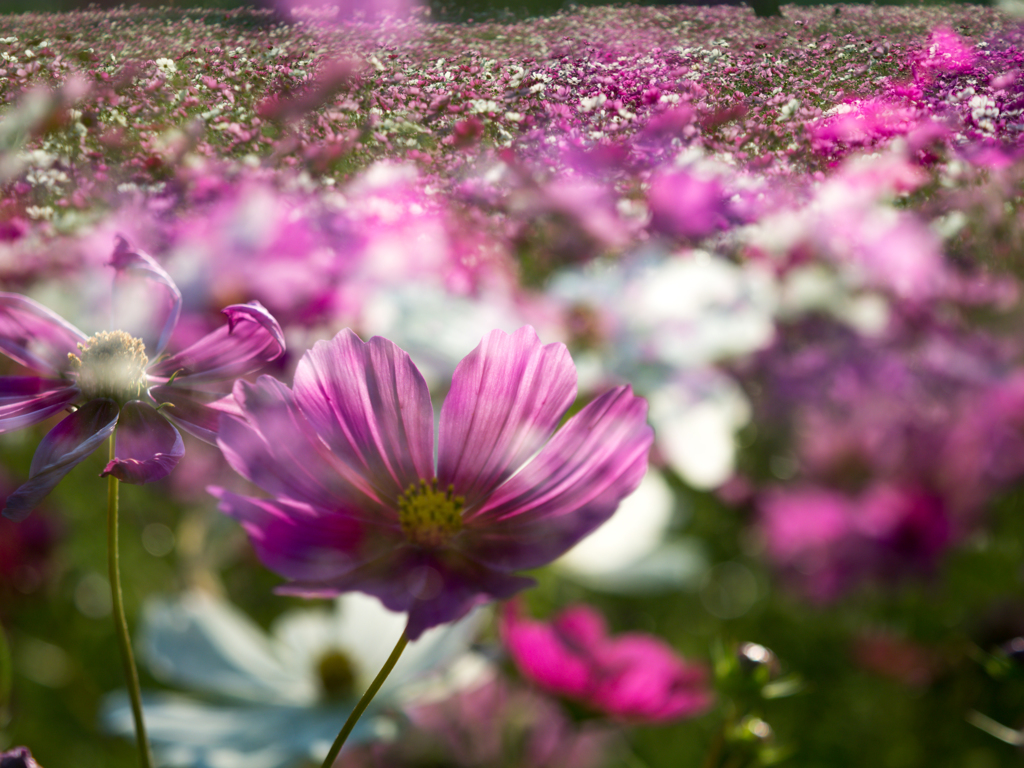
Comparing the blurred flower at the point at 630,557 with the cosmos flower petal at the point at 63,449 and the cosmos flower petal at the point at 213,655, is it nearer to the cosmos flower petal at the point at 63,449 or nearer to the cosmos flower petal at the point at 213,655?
the cosmos flower petal at the point at 213,655

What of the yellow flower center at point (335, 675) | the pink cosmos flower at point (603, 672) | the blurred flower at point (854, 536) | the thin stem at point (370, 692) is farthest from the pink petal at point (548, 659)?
the blurred flower at point (854, 536)

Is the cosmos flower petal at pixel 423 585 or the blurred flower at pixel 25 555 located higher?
the cosmos flower petal at pixel 423 585

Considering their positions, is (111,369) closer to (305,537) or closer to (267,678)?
(305,537)

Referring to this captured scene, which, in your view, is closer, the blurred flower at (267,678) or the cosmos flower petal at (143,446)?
the cosmos flower petal at (143,446)

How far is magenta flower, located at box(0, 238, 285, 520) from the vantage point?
156mm

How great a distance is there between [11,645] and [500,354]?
0.78 m

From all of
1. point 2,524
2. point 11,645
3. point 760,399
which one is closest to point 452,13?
point 760,399

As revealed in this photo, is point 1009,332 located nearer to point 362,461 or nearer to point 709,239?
point 709,239

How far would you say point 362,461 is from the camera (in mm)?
164

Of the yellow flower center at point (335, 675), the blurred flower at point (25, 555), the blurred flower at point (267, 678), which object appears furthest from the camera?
the blurred flower at point (25, 555)

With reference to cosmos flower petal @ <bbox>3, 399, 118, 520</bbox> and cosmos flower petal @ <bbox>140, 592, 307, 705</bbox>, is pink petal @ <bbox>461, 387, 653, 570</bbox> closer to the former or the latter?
cosmos flower petal @ <bbox>3, 399, 118, 520</bbox>

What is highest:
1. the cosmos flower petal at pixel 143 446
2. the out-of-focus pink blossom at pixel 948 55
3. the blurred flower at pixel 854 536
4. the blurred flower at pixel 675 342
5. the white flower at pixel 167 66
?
the out-of-focus pink blossom at pixel 948 55

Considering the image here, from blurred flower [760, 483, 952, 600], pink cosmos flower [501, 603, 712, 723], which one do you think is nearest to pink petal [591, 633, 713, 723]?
pink cosmos flower [501, 603, 712, 723]

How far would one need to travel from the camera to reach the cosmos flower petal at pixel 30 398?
16 cm
